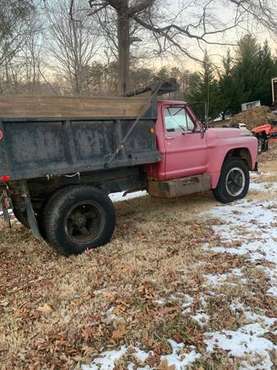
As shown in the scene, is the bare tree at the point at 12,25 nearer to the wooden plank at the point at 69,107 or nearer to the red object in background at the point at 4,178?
the wooden plank at the point at 69,107

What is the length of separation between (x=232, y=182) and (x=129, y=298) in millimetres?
4587

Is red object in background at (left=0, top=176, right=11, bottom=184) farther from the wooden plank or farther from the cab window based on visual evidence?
the cab window

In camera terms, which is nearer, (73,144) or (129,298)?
(129,298)

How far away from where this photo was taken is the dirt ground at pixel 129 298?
3525 millimetres

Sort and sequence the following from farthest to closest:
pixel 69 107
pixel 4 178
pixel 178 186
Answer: pixel 178 186
pixel 69 107
pixel 4 178

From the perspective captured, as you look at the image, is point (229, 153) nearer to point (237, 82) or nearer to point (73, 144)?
point (73, 144)

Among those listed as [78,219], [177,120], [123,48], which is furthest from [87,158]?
[123,48]

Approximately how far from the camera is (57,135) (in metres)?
5.58

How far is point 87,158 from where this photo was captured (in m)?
5.89

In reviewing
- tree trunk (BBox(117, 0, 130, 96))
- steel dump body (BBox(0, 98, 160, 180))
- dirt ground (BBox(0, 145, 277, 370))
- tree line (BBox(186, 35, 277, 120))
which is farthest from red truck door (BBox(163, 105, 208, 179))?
tree line (BBox(186, 35, 277, 120))

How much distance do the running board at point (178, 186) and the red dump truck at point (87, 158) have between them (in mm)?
17

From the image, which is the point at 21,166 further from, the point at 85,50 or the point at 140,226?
the point at 85,50

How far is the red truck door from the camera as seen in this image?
7.02 m

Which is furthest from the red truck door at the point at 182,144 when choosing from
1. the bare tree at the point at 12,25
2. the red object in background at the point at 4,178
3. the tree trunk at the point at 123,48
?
the bare tree at the point at 12,25
